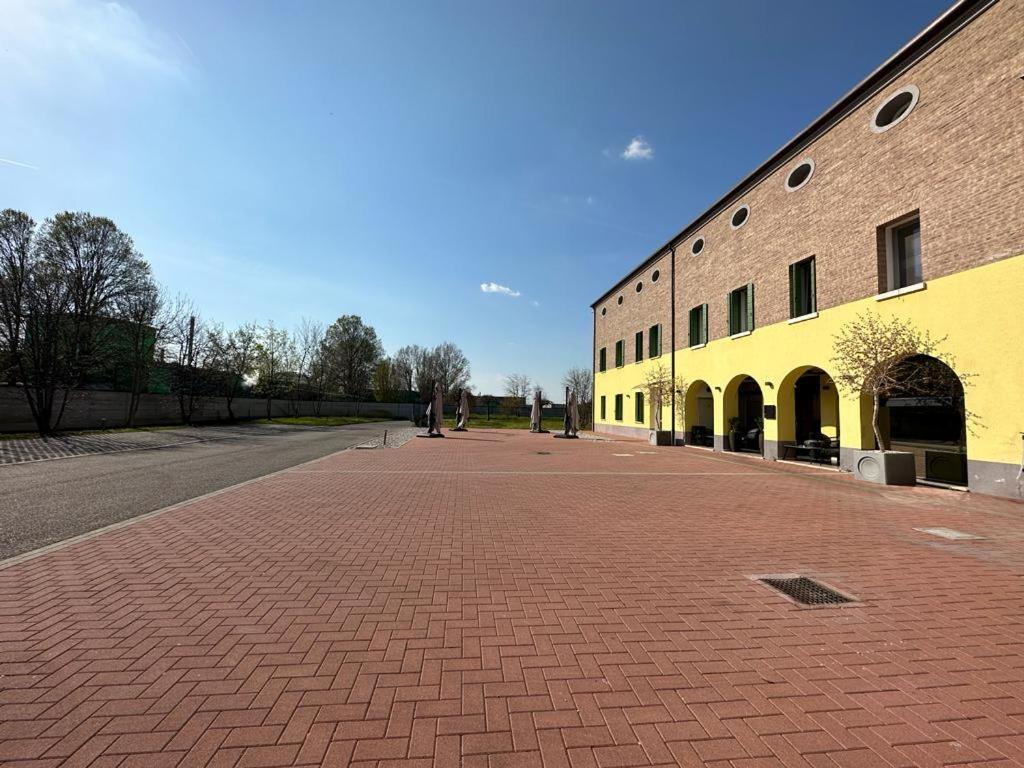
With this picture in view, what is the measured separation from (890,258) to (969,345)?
3.61m

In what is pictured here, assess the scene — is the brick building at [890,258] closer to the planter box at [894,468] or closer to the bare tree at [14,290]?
the planter box at [894,468]

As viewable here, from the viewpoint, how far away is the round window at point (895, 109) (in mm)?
12453

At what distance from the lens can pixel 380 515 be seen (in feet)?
25.2

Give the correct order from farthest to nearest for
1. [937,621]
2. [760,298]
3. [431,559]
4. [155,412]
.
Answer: [155,412] < [760,298] < [431,559] < [937,621]

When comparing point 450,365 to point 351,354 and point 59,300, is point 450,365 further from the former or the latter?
point 59,300

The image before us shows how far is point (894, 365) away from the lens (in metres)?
11.7

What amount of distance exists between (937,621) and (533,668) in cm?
342

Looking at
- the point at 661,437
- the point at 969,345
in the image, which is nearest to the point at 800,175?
the point at 969,345

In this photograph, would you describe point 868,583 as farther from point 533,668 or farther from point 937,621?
point 533,668

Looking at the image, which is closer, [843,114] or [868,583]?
[868,583]

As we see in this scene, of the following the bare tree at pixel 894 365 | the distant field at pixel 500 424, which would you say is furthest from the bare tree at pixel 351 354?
the bare tree at pixel 894 365

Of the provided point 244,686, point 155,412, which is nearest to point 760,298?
point 244,686

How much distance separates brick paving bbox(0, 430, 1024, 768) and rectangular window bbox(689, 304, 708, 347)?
51.6ft

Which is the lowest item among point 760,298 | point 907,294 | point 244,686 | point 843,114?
point 244,686
